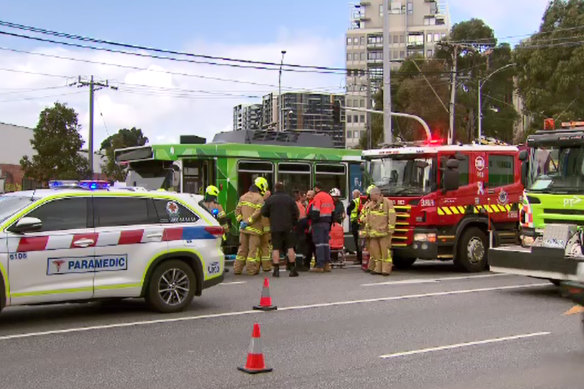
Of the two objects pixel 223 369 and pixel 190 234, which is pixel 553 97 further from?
pixel 223 369

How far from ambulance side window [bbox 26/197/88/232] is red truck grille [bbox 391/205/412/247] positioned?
24.3 feet

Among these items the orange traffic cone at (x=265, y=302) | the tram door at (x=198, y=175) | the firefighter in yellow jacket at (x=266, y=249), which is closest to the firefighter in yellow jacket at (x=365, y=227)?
the firefighter in yellow jacket at (x=266, y=249)

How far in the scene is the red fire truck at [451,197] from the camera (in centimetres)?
1385

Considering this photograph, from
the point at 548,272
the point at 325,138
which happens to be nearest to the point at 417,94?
the point at 325,138

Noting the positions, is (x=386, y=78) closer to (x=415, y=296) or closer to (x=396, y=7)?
(x=415, y=296)

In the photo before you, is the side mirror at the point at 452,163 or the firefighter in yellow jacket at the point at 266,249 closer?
the side mirror at the point at 452,163

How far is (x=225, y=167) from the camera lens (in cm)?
1588

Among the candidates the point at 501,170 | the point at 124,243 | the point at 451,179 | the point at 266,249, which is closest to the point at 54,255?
the point at 124,243

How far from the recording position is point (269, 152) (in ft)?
55.1

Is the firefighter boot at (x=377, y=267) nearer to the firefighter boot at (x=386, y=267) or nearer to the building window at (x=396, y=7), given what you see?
the firefighter boot at (x=386, y=267)

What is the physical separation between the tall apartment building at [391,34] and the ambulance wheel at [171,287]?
106 meters

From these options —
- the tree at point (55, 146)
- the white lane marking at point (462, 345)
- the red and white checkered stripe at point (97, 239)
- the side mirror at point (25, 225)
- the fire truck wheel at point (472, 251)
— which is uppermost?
the tree at point (55, 146)

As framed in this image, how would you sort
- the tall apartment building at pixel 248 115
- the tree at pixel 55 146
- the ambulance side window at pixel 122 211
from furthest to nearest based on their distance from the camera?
the tall apartment building at pixel 248 115 → the tree at pixel 55 146 → the ambulance side window at pixel 122 211

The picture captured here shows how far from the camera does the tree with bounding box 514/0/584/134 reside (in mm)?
37750
